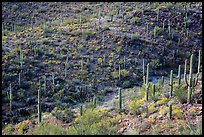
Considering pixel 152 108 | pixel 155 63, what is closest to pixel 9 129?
pixel 152 108

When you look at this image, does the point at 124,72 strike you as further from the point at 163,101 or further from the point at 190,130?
the point at 190,130

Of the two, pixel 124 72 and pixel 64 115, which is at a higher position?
pixel 124 72

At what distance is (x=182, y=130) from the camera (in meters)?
8.04

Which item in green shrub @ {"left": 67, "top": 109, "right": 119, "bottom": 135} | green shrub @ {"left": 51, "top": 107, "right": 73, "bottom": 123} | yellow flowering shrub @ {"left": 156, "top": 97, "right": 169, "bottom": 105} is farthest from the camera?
green shrub @ {"left": 51, "top": 107, "right": 73, "bottom": 123}

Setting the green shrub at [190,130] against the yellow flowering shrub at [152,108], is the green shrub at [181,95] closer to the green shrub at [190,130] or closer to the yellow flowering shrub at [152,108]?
the yellow flowering shrub at [152,108]

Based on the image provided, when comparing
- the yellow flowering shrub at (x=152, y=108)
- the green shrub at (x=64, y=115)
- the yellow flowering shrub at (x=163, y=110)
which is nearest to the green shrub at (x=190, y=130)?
the yellow flowering shrub at (x=163, y=110)

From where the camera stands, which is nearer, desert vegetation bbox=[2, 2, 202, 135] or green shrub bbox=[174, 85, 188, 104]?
desert vegetation bbox=[2, 2, 202, 135]

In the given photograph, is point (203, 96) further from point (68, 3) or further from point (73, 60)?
point (68, 3)

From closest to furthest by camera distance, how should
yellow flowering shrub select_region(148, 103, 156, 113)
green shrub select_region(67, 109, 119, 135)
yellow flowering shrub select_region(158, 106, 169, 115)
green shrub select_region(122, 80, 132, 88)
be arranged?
green shrub select_region(67, 109, 119, 135) → yellow flowering shrub select_region(158, 106, 169, 115) → yellow flowering shrub select_region(148, 103, 156, 113) → green shrub select_region(122, 80, 132, 88)

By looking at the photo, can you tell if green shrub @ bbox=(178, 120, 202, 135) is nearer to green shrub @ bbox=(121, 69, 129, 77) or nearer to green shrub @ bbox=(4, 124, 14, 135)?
green shrub @ bbox=(4, 124, 14, 135)

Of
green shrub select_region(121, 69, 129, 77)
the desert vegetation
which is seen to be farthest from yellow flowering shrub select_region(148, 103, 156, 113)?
green shrub select_region(121, 69, 129, 77)

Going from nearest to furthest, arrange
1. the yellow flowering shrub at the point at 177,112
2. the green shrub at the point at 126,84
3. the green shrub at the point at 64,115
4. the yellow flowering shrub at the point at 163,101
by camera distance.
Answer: the yellow flowering shrub at the point at 177,112, the yellow flowering shrub at the point at 163,101, the green shrub at the point at 64,115, the green shrub at the point at 126,84

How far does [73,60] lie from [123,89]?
4976mm

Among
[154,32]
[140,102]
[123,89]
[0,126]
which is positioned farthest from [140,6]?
[0,126]
